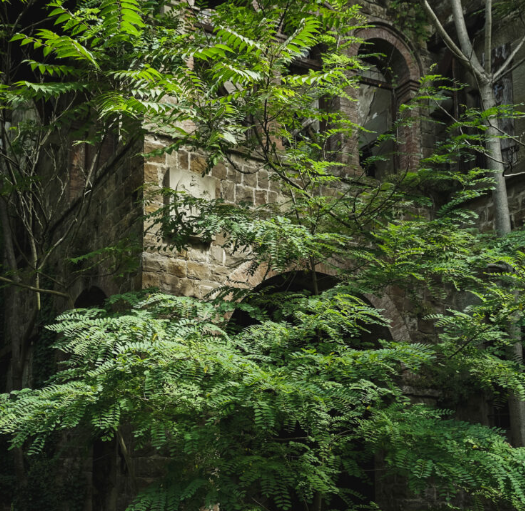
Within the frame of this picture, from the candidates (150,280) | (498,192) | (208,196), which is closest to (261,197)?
(208,196)

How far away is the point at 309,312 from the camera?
16.0ft

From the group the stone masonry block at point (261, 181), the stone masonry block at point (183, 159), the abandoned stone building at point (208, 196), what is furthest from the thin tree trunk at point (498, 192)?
the stone masonry block at point (183, 159)

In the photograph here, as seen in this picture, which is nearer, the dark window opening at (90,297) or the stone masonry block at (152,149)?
the stone masonry block at (152,149)

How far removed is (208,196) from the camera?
7.06m

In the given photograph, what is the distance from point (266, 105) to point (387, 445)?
2.79 metres

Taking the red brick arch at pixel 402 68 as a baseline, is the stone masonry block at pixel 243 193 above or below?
below

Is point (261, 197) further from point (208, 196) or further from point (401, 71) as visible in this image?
point (401, 71)

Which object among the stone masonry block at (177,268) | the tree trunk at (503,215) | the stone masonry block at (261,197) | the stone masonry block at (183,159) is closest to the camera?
the tree trunk at (503,215)

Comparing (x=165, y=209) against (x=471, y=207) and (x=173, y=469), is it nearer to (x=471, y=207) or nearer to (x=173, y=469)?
(x=173, y=469)

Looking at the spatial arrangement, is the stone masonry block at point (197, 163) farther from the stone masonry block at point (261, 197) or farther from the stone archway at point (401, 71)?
A: the stone archway at point (401, 71)

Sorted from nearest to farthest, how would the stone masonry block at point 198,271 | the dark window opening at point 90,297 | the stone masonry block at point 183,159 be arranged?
the stone masonry block at point 198,271, the stone masonry block at point 183,159, the dark window opening at point 90,297

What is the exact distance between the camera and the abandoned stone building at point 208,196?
684 centimetres

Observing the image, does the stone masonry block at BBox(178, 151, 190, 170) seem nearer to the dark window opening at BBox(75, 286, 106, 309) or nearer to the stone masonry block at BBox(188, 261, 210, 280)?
the stone masonry block at BBox(188, 261, 210, 280)

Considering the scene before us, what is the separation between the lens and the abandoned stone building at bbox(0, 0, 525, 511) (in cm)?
684
